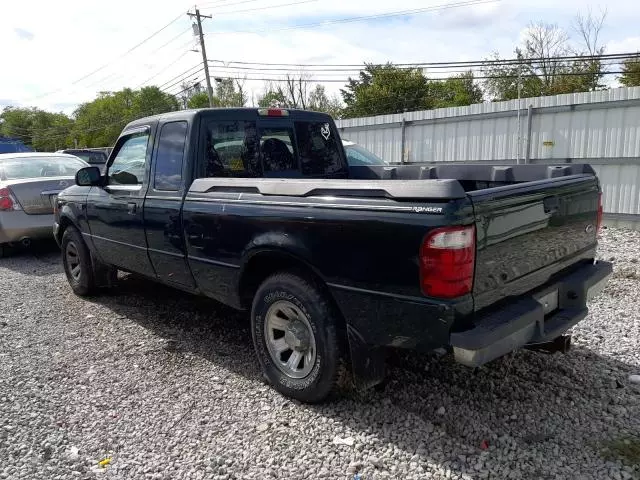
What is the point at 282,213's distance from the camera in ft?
10.5

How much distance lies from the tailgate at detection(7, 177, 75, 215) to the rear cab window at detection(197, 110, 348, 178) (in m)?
4.96

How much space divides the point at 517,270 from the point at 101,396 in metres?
2.91

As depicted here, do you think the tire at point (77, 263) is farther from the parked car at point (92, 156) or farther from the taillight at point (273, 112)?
the parked car at point (92, 156)

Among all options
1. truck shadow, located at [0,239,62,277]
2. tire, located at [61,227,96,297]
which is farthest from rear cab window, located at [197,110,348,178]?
truck shadow, located at [0,239,62,277]

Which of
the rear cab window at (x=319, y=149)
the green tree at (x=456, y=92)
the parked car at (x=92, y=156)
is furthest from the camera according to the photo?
the green tree at (x=456, y=92)

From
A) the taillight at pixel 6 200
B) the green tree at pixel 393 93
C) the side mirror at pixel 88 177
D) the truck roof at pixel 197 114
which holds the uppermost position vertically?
the green tree at pixel 393 93

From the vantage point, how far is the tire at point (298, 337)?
10.2ft

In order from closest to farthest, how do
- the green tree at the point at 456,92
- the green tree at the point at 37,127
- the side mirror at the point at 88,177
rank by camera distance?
the side mirror at the point at 88,177 → the green tree at the point at 456,92 → the green tree at the point at 37,127

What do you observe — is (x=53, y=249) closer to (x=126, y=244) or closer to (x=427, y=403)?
(x=126, y=244)

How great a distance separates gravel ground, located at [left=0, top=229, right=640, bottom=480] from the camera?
2783 mm

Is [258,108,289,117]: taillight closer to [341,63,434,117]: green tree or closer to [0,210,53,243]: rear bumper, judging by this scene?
[0,210,53,243]: rear bumper

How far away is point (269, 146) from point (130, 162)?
144 cm

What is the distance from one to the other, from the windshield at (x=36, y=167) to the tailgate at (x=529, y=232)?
26.7 ft

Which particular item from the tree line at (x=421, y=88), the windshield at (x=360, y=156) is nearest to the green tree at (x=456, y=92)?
the tree line at (x=421, y=88)
